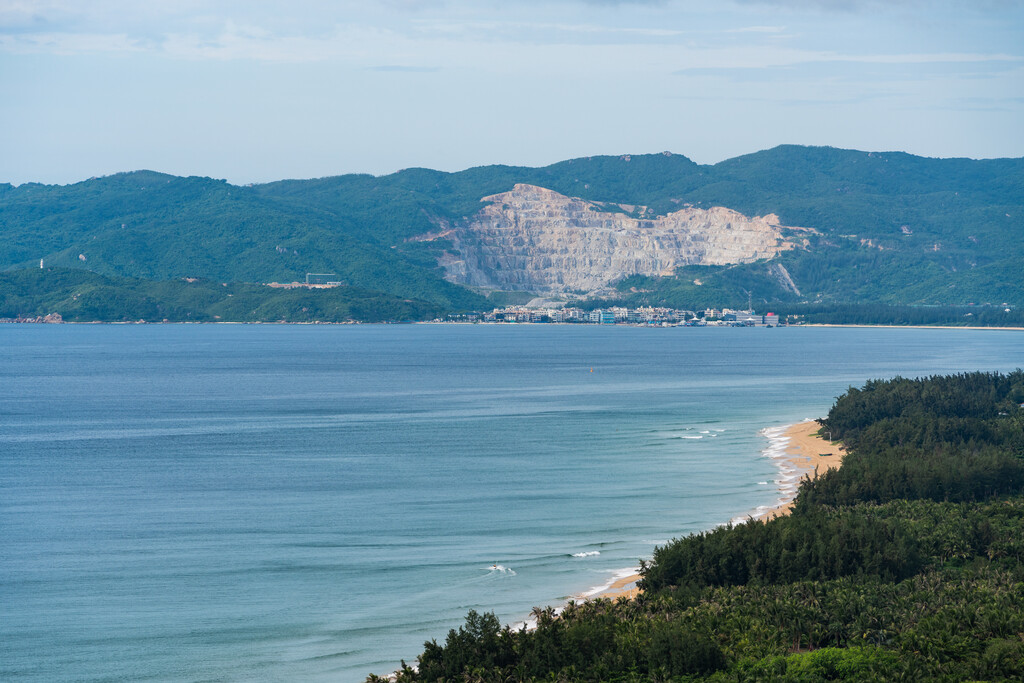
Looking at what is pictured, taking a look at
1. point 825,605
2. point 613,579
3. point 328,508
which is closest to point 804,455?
point 328,508

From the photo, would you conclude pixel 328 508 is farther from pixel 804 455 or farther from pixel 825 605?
pixel 804 455

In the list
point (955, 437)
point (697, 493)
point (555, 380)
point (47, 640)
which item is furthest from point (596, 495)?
point (555, 380)

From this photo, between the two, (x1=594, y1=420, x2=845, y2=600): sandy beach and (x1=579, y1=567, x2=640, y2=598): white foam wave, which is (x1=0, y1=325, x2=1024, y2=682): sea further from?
(x1=594, y1=420, x2=845, y2=600): sandy beach

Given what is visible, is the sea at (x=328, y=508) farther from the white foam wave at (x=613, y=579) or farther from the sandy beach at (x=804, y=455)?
the sandy beach at (x=804, y=455)

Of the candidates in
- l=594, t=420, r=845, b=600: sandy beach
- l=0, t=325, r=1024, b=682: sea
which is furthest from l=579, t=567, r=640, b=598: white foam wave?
l=594, t=420, r=845, b=600: sandy beach

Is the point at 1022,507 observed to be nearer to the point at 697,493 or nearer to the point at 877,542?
the point at 877,542

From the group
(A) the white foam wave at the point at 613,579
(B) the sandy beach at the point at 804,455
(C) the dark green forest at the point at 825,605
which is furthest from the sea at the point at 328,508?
(C) the dark green forest at the point at 825,605
